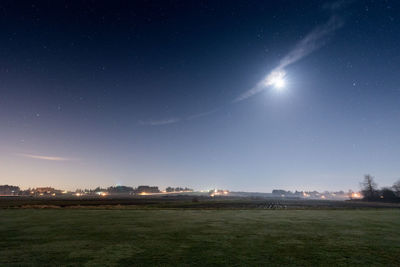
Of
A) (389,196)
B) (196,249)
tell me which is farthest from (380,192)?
(196,249)

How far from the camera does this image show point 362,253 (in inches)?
319

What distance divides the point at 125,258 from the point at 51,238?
5683 mm

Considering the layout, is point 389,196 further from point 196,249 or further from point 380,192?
point 196,249

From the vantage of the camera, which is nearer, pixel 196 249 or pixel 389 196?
pixel 196 249

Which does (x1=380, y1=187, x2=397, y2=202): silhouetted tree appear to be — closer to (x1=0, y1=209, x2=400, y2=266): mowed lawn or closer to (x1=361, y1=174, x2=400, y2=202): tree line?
(x1=361, y1=174, x2=400, y2=202): tree line

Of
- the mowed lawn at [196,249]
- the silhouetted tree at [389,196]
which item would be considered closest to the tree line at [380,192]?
the silhouetted tree at [389,196]

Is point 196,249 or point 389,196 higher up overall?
point 389,196

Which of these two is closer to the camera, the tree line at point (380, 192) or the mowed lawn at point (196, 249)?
the mowed lawn at point (196, 249)

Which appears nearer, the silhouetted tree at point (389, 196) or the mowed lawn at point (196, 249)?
the mowed lawn at point (196, 249)

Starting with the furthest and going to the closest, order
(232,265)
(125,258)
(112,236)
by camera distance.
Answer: (112,236) < (125,258) < (232,265)

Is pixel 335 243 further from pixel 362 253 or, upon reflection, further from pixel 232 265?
pixel 232 265

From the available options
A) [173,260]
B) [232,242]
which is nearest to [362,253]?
[232,242]

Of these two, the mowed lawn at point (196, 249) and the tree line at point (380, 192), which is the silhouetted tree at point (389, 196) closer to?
the tree line at point (380, 192)

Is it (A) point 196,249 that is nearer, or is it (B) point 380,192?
(A) point 196,249
